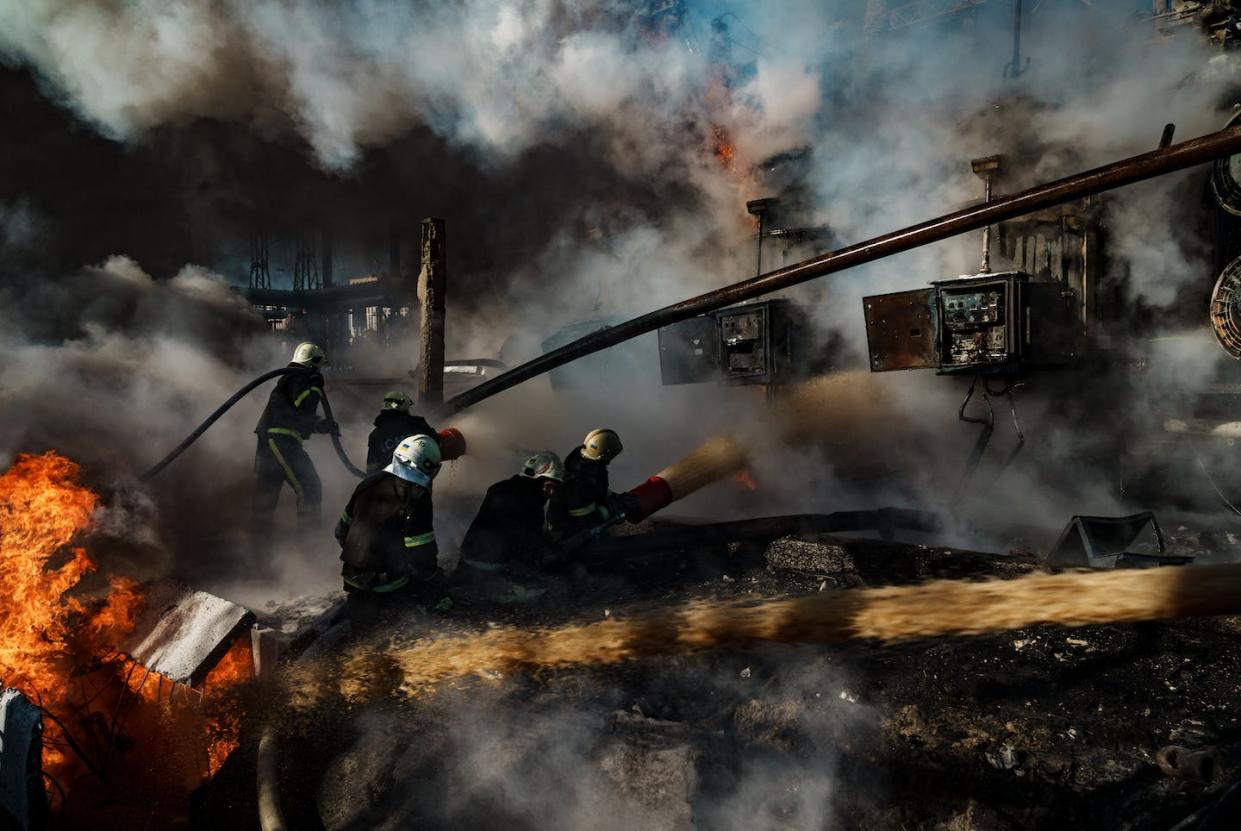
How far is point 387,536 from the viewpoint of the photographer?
5094 mm

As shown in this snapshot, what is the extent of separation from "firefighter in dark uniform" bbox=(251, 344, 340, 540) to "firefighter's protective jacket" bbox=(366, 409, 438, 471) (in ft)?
2.14

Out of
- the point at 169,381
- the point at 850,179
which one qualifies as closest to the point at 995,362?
the point at 850,179

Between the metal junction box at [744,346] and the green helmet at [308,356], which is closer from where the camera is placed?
the green helmet at [308,356]

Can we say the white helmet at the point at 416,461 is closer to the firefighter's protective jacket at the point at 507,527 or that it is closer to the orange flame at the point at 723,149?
the firefighter's protective jacket at the point at 507,527

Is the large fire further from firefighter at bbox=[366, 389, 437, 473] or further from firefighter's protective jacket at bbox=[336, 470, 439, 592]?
firefighter at bbox=[366, 389, 437, 473]

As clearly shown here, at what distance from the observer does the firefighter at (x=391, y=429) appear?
A: 22.7ft

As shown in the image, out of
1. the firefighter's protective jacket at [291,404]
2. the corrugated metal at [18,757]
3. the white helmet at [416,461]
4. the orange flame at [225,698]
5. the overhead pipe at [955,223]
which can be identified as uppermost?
the overhead pipe at [955,223]

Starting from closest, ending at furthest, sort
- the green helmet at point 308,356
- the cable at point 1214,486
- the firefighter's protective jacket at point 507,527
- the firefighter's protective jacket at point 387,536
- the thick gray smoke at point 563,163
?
the firefighter's protective jacket at point 387,536
the firefighter's protective jacket at point 507,527
the green helmet at point 308,356
the cable at point 1214,486
the thick gray smoke at point 563,163

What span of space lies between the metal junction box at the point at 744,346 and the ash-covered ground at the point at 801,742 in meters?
6.05

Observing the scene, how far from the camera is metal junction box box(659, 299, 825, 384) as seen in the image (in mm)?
9875

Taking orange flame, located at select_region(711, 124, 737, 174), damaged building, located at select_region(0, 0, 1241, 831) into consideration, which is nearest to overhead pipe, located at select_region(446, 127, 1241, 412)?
damaged building, located at select_region(0, 0, 1241, 831)

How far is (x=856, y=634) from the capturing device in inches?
174

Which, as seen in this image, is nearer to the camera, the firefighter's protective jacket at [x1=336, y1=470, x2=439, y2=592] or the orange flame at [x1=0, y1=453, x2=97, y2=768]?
the firefighter's protective jacket at [x1=336, y1=470, x2=439, y2=592]

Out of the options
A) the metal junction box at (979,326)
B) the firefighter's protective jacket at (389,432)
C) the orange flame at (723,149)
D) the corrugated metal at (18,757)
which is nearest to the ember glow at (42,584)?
the corrugated metal at (18,757)
